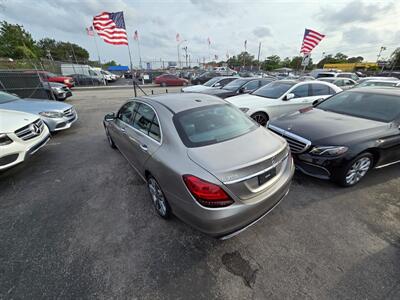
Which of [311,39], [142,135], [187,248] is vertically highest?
[311,39]

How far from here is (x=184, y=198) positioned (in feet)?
6.22

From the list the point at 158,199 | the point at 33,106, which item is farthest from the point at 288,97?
the point at 33,106

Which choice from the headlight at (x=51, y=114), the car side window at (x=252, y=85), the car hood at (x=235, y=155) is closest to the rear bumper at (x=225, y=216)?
the car hood at (x=235, y=155)

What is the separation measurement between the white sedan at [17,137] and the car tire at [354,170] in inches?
221

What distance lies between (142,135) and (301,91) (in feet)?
18.3

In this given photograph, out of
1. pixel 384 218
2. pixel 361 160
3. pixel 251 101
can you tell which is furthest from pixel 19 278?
pixel 251 101

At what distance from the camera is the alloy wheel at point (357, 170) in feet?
9.97

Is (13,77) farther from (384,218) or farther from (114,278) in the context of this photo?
(384,218)

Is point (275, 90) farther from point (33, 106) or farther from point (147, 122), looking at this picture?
point (33, 106)

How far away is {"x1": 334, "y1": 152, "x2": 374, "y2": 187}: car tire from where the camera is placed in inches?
116

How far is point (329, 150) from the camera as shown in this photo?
2926mm

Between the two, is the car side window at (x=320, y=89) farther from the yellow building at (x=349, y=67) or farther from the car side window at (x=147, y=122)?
the yellow building at (x=349, y=67)

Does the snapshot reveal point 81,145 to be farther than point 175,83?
No

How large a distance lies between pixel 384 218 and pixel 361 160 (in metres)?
0.93
